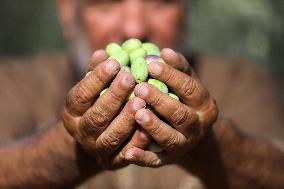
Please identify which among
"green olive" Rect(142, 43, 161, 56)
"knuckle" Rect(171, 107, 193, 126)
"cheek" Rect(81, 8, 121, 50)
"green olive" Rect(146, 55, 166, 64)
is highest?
"green olive" Rect(146, 55, 166, 64)

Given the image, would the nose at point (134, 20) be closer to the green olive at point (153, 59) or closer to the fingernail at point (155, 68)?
the green olive at point (153, 59)

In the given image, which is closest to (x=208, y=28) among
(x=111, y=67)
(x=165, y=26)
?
(x=165, y=26)

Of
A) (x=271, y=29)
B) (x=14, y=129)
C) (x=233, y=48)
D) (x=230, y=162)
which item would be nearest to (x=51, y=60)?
(x=14, y=129)

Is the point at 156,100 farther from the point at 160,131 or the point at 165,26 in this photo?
the point at 165,26

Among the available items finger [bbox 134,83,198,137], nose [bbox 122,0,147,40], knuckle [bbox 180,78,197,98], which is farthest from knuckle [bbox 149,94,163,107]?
nose [bbox 122,0,147,40]

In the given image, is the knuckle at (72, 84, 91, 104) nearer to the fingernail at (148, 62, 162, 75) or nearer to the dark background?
the fingernail at (148, 62, 162, 75)

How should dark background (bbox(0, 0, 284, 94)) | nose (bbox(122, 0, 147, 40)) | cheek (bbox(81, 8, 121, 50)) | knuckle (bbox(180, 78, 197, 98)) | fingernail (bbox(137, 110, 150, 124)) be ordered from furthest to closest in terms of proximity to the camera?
dark background (bbox(0, 0, 284, 94)) → cheek (bbox(81, 8, 121, 50)) → nose (bbox(122, 0, 147, 40)) → knuckle (bbox(180, 78, 197, 98)) → fingernail (bbox(137, 110, 150, 124))

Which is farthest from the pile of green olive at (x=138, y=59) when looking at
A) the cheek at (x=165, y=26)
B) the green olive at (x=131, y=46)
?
the cheek at (x=165, y=26)
